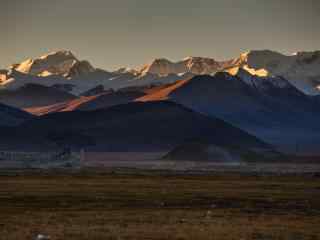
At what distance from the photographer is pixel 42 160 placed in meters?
187

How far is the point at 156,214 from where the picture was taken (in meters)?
55.4

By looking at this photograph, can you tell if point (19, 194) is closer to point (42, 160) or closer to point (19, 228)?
point (19, 228)

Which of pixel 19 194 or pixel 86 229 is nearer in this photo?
pixel 86 229

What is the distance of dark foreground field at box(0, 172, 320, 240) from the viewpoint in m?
44.3

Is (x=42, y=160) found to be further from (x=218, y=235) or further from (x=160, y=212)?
(x=218, y=235)

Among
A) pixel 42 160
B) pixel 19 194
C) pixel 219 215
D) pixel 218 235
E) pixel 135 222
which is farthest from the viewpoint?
pixel 42 160

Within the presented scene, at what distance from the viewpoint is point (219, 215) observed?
5584cm

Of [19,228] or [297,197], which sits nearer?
[19,228]

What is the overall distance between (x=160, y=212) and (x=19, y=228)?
1344 cm

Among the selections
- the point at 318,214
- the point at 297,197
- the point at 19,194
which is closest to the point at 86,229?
the point at 318,214

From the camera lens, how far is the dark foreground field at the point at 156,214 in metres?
44.3

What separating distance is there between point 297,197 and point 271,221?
25890 mm

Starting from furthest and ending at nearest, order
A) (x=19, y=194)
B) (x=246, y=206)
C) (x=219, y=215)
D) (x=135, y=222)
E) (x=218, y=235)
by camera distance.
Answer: (x=19, y=194) → (x=246, y=206) → (x=219, y=215) → (x=135, y=222) → (x=218, y=235)

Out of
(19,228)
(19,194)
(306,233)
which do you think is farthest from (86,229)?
(19,194)
